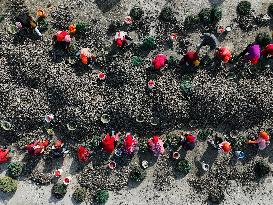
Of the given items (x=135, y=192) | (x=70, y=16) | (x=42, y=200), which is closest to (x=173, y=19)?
(x=70, y=16)

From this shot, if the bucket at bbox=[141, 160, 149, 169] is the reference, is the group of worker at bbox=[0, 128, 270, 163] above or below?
above

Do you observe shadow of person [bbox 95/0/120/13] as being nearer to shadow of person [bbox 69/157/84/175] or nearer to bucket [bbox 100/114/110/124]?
bucket [bbox 100/114/110/124]

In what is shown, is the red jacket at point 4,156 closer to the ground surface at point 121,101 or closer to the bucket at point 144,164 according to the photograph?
the ground surface at point 121,101

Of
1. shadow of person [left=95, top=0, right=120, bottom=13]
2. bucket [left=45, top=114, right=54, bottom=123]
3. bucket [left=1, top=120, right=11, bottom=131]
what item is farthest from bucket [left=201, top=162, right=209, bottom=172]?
bucket [left=1, top=120, right=11, bottom=131]

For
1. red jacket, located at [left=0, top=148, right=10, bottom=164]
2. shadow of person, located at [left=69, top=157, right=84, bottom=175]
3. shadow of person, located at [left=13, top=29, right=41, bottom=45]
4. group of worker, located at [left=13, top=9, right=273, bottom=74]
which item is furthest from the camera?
shadow of person, located at [left=13, top=29, right=41, bottom=45]

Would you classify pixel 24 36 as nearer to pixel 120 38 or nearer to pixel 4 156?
pixel 120 38

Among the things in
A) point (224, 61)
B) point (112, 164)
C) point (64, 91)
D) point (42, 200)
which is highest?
point (224, 61)

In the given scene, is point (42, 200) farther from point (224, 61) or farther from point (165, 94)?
point (224, 61)

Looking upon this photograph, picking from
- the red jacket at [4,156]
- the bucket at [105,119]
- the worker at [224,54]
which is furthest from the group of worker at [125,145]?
the worker at [224,54]
